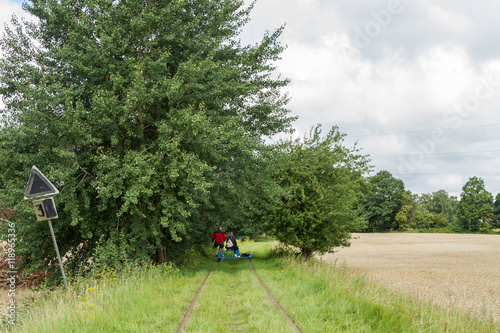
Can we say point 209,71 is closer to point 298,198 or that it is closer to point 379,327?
point 298,198

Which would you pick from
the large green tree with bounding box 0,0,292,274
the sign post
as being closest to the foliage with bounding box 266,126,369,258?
the large green tree with bounding box 0,0,292,274

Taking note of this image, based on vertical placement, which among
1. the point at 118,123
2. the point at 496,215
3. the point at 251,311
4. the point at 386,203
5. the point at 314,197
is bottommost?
the point at 496,215

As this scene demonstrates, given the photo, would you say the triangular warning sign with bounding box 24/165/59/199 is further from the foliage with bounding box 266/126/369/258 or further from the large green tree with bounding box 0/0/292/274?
the foliage with bounding box 266/126/369/258

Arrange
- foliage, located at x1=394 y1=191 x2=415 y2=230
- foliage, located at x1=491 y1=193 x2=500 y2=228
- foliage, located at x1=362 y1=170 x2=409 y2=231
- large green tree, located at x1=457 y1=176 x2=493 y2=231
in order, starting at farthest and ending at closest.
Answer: foliage, located at x1=362 y1=170 x2=409 y2=231 → foliage, located at x1=394 y1=191 x2=415 y2=230 → foliage, located at x1=491 y1=193 x2=500 y2=228 → large green tree, located at x1=457 y1=176 x2=493 y2=231

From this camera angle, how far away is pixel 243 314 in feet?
22.5

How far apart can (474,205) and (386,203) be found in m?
20.6

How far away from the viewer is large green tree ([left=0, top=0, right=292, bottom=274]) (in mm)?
10203

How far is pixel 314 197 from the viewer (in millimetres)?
16094

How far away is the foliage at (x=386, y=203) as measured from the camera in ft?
293

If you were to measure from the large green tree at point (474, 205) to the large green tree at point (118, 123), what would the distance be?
81187mm

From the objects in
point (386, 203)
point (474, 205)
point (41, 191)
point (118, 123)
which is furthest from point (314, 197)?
point (386, 203)

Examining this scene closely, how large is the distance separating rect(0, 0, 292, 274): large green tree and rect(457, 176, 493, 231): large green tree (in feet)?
266

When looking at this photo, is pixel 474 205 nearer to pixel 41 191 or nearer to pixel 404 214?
pixel 404 214

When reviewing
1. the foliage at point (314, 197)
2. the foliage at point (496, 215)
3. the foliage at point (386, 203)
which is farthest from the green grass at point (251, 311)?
the foliage at point (496, 215)
